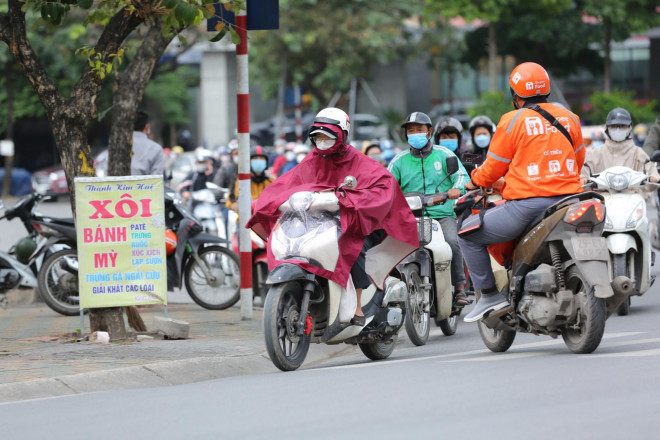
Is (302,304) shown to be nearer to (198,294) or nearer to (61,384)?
(61,384)

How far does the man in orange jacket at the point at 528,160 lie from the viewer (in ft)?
28.7

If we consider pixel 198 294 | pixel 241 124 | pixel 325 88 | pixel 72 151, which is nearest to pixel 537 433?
pixel 72 151

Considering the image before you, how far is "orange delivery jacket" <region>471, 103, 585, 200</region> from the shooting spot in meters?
8.73

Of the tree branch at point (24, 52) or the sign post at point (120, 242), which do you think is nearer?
the sign post at point (120, 242)

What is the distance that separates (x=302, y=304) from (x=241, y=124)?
3.88 m

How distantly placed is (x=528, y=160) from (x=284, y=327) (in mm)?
1952

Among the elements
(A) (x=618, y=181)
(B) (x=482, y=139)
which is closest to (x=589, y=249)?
(A) (x=618, y=181)

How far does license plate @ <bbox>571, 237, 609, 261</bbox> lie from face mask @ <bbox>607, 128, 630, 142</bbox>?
507cm

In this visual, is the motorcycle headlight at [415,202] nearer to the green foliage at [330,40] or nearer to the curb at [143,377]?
the curb at [143,377]

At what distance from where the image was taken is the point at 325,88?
2060 inches

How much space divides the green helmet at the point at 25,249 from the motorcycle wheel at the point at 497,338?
6.35 metres

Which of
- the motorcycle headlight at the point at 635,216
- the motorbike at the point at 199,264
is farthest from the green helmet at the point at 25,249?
the motorcycle headlight at the point at 635,216

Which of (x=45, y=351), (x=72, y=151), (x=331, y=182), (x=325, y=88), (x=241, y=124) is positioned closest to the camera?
(x=331, y=182)

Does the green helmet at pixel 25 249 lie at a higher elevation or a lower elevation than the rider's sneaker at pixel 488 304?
lower
